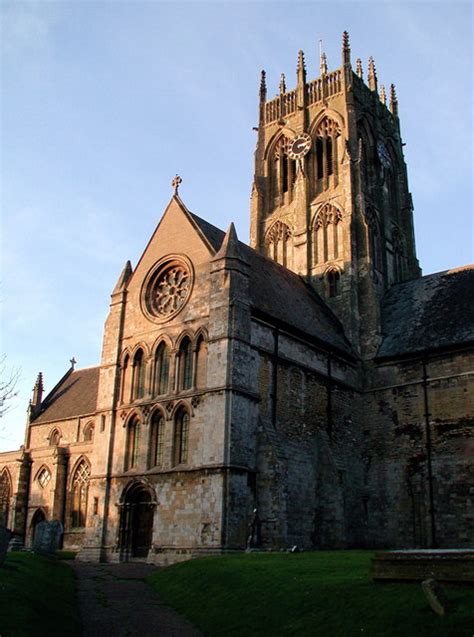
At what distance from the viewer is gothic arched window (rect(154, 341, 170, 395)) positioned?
31531 mm

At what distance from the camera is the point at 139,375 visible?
1303 inches

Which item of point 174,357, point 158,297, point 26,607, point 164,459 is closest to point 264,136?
point 158,297

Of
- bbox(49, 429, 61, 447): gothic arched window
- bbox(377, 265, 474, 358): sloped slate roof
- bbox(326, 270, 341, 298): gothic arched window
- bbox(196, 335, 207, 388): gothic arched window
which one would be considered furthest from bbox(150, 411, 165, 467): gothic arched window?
bbox(49, 429, 61, 447): gothic arched window

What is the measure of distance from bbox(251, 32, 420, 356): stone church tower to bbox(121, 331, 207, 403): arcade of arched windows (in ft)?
39.6

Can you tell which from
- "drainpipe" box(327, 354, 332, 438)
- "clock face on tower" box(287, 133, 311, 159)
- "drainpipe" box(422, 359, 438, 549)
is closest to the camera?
"drainpipe" box(422, 359, 438, 549)

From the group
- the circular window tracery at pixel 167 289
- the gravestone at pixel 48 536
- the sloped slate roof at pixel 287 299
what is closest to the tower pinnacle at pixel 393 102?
the sloped slate roof at pixel 287 299

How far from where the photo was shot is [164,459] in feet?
97.0

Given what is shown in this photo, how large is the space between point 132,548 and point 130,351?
9377mm

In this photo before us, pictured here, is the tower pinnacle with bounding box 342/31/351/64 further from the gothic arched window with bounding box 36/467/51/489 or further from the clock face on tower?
the gothic arched window with bounding box 36/467/51/489

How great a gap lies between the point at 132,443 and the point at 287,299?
11109 millimetres

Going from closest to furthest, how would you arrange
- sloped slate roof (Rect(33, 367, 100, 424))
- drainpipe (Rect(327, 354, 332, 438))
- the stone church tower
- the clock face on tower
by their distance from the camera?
drainpipe (Rect(327, 354, 332, 438))
the stone church tower
the clock face on tower
sloped slate roof (Rect(33, 367, 100, 424))

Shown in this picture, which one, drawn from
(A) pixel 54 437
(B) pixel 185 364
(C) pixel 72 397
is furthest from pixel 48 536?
(C) pixel 72 397

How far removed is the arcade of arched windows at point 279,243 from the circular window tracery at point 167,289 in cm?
1337

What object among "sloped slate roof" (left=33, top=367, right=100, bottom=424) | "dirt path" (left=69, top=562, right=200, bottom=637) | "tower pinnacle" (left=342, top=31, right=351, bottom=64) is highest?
"tower pinnacle" (left=342, top=31, right=351, bottom=64)
